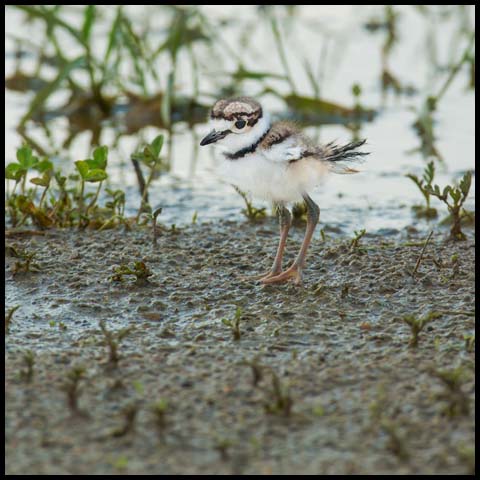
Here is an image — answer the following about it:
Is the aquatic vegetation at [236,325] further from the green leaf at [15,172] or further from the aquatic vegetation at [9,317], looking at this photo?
the green leaf at [15,172]

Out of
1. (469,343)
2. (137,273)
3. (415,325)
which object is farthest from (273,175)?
(469,343)

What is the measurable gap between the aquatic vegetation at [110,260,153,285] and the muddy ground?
0.04 metres

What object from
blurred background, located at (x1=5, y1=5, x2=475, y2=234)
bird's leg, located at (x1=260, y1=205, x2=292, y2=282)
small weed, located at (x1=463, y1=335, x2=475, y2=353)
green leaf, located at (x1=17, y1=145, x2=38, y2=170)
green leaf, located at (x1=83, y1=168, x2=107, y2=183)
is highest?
blurred background, located at (x1=5, y1=5, x2=475, y2=234)

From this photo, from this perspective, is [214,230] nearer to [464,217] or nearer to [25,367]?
[464,217]

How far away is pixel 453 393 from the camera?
344 cm

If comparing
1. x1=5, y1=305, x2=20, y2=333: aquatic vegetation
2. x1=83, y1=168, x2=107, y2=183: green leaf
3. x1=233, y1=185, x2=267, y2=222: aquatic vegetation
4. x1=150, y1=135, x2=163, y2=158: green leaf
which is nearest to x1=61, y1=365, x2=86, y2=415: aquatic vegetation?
x1=5, y1=305, x2=20, y2=333: aquatic vegetation

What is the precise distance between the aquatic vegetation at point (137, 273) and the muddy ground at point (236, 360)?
1.6 inches

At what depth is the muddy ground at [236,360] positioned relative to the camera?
3.19 meters

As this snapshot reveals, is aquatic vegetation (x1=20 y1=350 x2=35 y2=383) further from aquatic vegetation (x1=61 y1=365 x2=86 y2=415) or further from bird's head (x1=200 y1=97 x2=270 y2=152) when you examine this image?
bird's head (x1=200 y1=97 x2=270 y2=152)

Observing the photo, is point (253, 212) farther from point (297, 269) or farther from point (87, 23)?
point (87, 23)

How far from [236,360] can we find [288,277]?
0.96 m

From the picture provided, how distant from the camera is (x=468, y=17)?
10297 millimetres

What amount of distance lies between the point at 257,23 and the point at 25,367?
24.9 ft

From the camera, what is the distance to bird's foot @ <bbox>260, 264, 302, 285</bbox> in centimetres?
472
